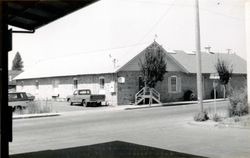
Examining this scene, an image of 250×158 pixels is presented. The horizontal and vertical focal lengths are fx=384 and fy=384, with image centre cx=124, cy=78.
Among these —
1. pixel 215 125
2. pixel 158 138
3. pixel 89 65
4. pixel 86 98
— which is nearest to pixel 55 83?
pixel 89 65

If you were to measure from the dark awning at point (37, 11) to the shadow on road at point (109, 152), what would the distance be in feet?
10.9

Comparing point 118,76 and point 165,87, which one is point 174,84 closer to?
point 165,87

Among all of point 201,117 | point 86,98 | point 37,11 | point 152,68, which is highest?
point 152,68

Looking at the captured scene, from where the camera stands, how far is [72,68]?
43438 millimetres

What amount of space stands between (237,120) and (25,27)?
10750 millimetres

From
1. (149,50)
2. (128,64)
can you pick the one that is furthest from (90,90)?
(149,50)

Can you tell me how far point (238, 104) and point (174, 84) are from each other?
2108cm

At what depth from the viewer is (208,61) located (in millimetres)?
48188

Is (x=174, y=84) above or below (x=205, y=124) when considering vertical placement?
above

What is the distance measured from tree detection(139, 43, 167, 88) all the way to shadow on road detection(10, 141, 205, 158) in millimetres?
22333

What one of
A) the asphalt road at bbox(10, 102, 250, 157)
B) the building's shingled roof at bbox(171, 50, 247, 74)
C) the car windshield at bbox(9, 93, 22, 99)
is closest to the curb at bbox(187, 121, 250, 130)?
the asphalt road at bbox(10, 102, 250, 157)

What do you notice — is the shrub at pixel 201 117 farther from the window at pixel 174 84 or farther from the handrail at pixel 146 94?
the window at pixel 174 84

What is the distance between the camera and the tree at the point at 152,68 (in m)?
33.5

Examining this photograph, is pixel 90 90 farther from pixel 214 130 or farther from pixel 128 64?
pixel 214 130
